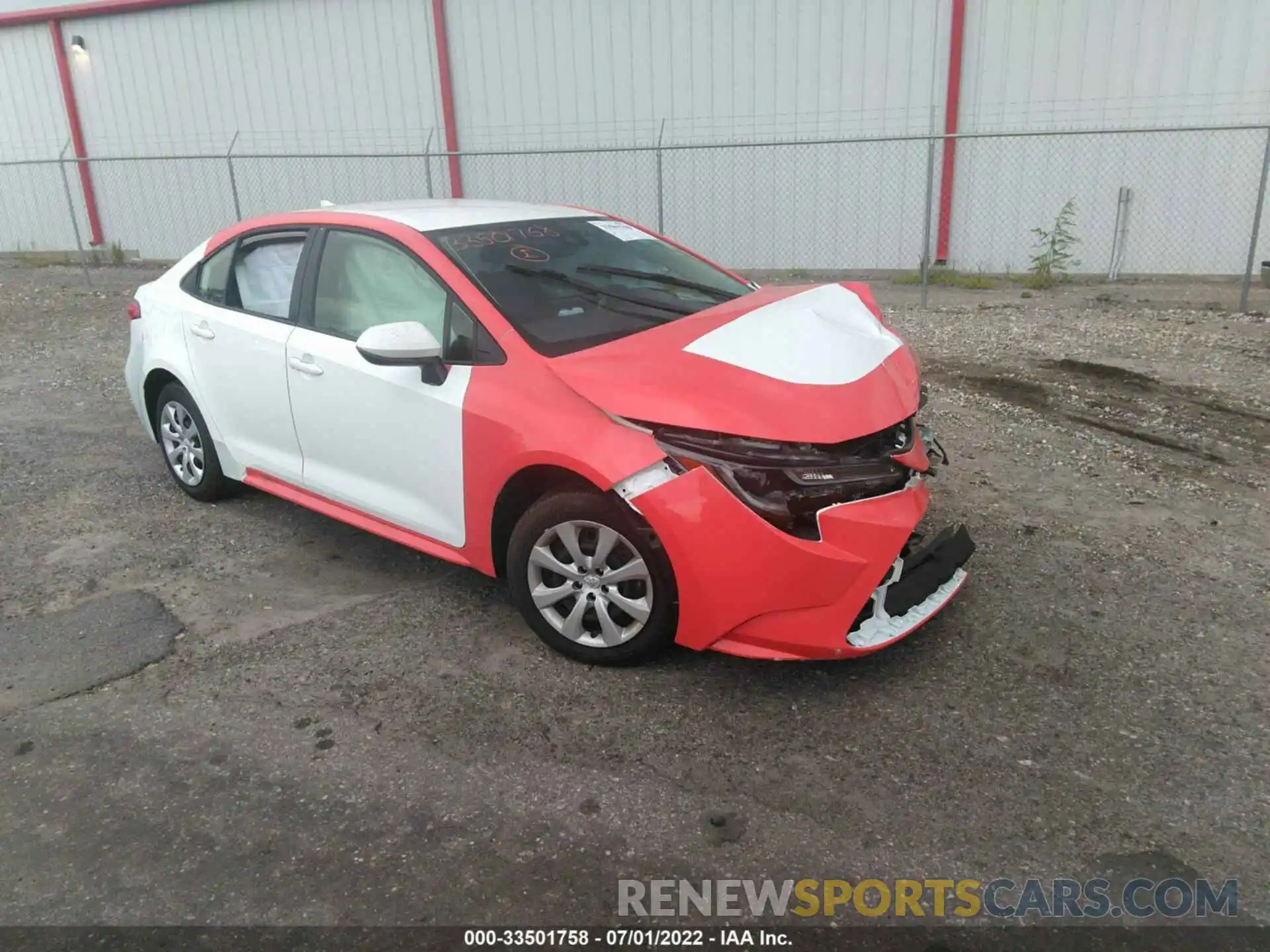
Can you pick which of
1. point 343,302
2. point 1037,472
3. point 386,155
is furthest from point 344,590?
point 386,155

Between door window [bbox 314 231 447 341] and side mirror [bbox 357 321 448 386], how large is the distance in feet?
0.53

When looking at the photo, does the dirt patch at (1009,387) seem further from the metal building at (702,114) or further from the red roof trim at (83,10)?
the red roof trim at (83,10)

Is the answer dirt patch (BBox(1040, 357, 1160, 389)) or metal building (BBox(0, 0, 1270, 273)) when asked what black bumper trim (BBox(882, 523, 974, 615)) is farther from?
metal building (BBox(0, 0, 1270, 273))

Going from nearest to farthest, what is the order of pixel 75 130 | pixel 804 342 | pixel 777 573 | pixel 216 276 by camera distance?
pixel 777 573 → pixel 804 342 → pixel 216 276 → pixel 75 130

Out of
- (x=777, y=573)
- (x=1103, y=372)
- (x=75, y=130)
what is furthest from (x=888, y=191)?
(x=75, y=130)

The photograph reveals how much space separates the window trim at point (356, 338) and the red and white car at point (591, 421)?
0.01 meters

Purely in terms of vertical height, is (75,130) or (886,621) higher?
(75,130)

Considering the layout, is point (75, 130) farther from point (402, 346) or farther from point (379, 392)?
point (402, 346)

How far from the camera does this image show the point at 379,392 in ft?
13.2

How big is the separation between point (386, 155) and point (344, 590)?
9.50 metres

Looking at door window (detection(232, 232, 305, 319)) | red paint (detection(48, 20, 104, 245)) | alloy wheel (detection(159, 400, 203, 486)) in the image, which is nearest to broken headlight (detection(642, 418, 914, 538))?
door window (detection(232, 232, 305, 319))

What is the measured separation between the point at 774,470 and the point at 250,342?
2.78 meters

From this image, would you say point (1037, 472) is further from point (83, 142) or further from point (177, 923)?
point (83, 142)

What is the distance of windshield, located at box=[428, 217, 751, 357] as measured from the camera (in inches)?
153
